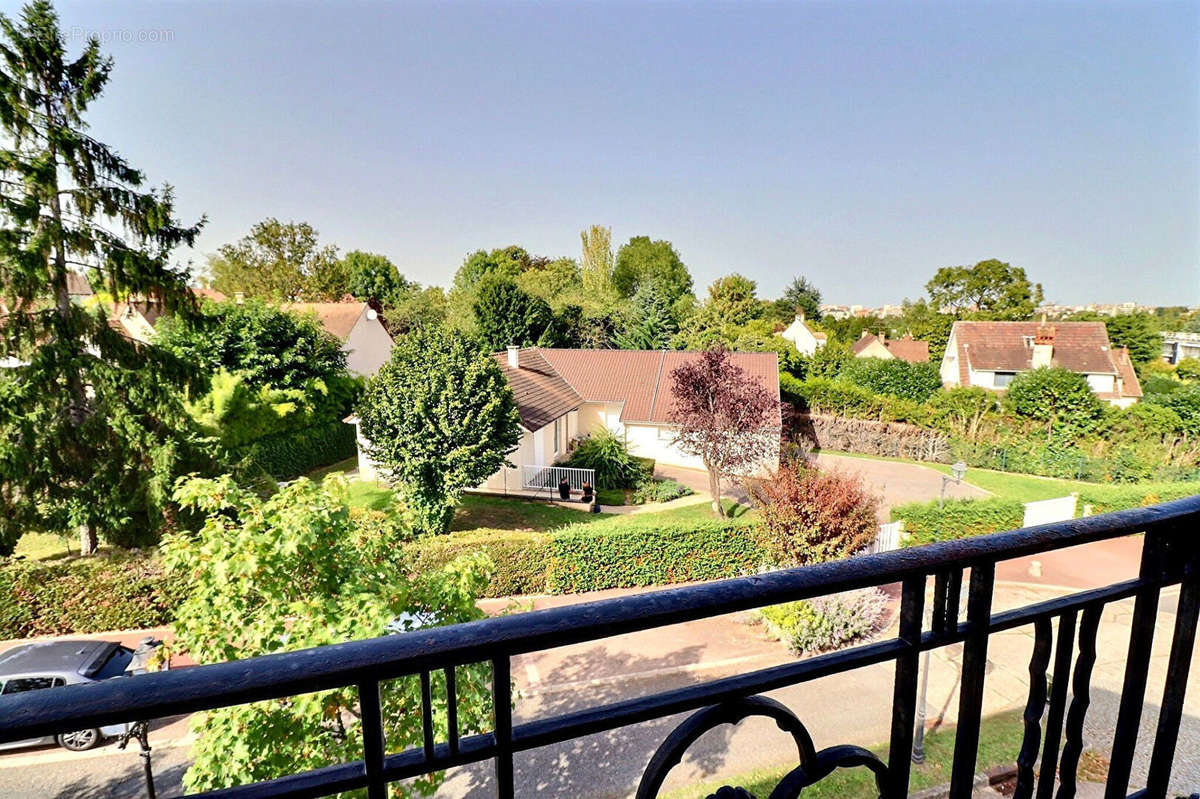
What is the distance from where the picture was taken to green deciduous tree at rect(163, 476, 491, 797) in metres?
4.41

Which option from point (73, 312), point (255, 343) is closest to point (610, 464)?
point (255, 343)

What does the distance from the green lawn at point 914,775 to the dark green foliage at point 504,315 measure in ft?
93.5

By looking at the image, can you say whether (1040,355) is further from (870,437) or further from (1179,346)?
(1179,346)

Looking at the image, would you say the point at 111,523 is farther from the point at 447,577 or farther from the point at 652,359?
the point at 652,359

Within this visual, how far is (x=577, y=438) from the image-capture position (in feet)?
77.0

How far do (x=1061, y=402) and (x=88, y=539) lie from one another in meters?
30.1

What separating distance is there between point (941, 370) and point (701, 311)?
15280 millimetres

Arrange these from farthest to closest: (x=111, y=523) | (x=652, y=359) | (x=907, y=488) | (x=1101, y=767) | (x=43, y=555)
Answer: (x=652, y=359), (x=907, y=488), (x=43, y=555), (x=111, y=523), (x=1101, y=767)

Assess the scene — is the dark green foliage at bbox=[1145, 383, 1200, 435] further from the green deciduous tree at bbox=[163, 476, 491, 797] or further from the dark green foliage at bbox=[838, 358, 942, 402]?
the green deciduous tree at bbox=[163, 476, 491, 797]

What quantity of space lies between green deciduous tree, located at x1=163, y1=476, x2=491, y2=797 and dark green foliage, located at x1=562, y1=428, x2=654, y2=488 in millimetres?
13681

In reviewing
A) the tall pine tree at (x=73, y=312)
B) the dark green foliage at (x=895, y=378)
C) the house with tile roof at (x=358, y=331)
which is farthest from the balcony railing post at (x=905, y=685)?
the dark green foliage at (x=895, y=378)

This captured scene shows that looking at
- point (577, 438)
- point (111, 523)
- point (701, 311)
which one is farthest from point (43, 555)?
point (701, 311)

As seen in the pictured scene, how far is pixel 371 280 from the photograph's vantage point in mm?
48969

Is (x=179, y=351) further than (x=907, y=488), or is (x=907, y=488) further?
(x=907, y=488)
